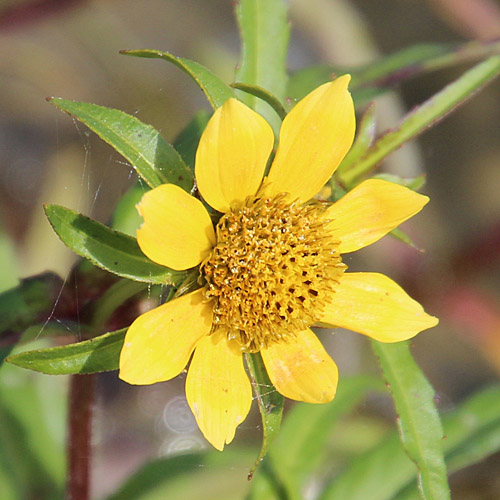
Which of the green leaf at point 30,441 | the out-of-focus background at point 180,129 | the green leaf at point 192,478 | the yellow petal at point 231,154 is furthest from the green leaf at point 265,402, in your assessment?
the out-of-focus background at point 180,129

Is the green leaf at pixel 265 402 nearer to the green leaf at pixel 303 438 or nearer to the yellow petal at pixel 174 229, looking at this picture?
the yellow petal at pixel 174 229

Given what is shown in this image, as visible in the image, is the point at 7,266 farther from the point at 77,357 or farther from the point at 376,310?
the point at 376,310

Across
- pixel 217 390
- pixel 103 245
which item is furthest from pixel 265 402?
pixel 103 245

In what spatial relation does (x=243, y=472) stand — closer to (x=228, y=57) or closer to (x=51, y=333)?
(x=51, y=333)

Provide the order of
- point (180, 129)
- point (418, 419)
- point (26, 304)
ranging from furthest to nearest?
point (180, 129), point (26, 304), point (418, 419)

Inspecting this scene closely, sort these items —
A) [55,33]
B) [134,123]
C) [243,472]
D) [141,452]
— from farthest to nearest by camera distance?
[55,33], [141,452], [243,472], [134,123]

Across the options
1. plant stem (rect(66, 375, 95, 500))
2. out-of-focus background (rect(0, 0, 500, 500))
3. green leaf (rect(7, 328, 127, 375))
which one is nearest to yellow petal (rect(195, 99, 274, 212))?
green leaf (rect(7, 328, 127, 375))

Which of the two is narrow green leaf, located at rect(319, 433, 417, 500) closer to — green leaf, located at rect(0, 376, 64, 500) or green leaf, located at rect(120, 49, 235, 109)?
green leaf, located at rect(0, 376, 64, 500)

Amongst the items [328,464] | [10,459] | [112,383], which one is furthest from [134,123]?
[112,383]
